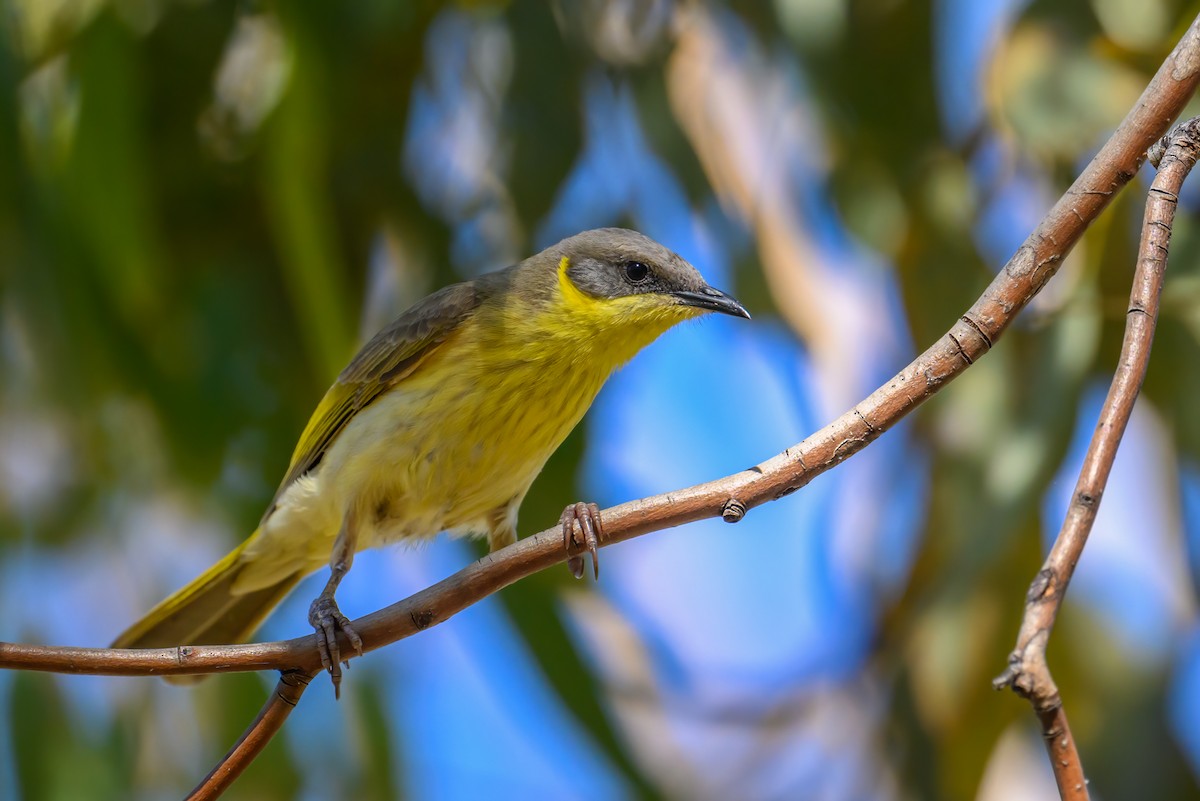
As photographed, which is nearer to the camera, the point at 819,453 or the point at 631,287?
the point at 819,453

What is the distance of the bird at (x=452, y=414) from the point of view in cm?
251

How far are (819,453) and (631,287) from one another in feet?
3.97

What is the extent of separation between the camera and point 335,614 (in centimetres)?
214

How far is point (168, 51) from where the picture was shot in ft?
10.8

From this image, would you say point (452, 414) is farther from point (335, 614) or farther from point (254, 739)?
point (254, 739)

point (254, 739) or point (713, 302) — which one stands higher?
point (713, 302)

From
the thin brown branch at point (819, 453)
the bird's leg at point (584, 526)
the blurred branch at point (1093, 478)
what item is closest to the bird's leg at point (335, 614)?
the thin brown branch at point (819, 453)

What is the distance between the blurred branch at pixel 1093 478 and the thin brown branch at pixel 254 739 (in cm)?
90

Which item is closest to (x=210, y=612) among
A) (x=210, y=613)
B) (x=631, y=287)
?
(x=210, y=613)

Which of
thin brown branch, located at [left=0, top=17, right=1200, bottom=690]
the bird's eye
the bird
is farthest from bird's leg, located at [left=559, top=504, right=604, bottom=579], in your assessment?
the bird's eye

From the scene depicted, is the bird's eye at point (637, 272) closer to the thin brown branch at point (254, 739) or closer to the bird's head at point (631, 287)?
the bird's head at point (631, 287)

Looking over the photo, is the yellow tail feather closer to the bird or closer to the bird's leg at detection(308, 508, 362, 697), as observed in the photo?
the bird

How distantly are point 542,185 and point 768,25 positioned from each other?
0.72 metres

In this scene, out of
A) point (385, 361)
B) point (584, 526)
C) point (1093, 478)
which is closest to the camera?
point (1093, 478)
